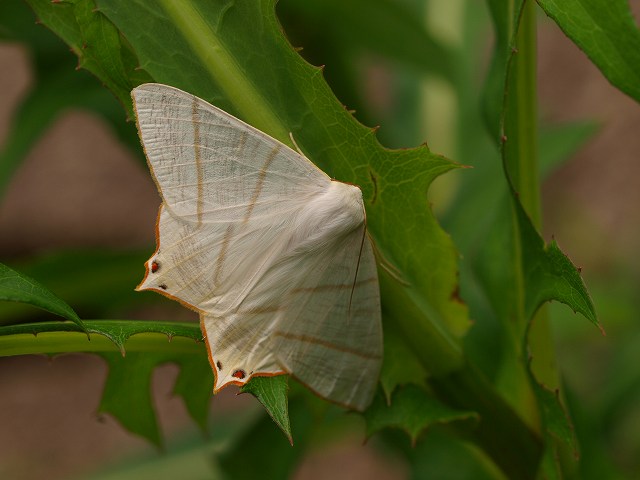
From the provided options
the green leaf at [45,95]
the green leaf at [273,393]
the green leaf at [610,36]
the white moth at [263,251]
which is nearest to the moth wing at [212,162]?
the white moth at [263,251]

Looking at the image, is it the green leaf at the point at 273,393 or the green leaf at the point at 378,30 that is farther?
the green leaf at the point at 378,30

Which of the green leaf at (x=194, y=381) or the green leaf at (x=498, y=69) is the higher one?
the green leaf at (x=498, y=69)

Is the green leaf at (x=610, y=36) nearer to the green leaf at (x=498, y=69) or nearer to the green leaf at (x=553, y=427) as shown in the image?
the green leaf at (x=498, y=69)

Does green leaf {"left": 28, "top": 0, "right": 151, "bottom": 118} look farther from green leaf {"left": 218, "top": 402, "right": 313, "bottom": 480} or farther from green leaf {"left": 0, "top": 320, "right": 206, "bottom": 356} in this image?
green leaf {"left": 218, "top": 402, "right": 313, "bottom": 480}

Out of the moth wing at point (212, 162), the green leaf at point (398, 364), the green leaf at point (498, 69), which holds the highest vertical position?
the green leaf at point (498, 69)

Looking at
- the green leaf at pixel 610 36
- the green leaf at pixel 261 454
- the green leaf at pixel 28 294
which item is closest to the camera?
the green leaf at pixel 28 294

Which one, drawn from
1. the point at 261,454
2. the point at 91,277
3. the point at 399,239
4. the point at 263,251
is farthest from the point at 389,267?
the point at 91,277

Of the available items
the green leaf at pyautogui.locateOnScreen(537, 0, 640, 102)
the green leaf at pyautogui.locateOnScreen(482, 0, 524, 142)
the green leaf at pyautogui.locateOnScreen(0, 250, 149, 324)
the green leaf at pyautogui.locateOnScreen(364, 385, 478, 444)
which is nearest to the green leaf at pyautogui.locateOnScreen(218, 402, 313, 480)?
the green leaf at pyautogui.locateOnScreen(0, 250, 149, 324)
